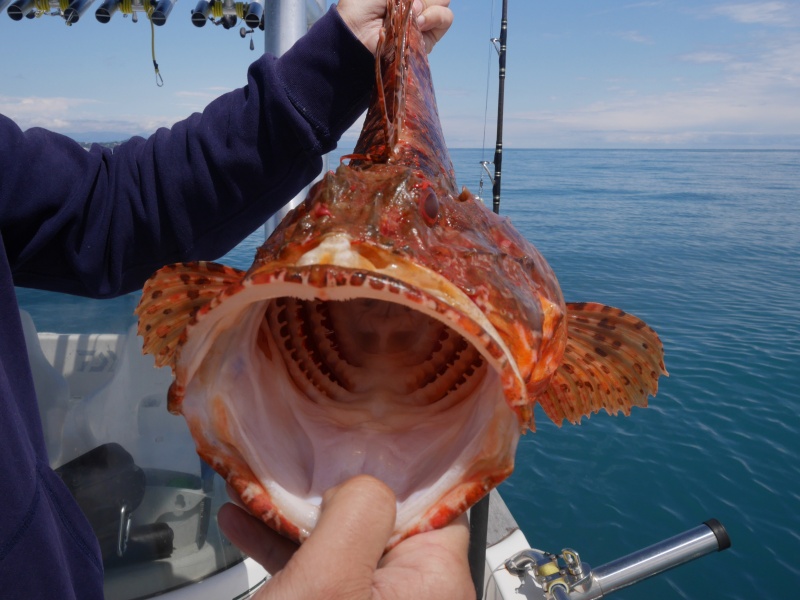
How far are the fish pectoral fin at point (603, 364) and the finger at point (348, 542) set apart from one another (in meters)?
0.92

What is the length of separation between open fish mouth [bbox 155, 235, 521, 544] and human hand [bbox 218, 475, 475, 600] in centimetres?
5

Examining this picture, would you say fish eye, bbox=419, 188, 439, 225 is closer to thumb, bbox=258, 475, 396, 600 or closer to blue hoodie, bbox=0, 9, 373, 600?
thumb, bbox=258, 475, 396, 600

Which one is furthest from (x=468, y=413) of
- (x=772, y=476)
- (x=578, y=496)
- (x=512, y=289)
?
(x=772, y=476)

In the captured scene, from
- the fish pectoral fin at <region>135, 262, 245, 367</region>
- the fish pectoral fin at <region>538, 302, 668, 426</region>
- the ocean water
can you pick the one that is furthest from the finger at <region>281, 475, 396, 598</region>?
Result: the ocean water

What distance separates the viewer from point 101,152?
2.40 meters

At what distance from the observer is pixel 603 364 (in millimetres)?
1999

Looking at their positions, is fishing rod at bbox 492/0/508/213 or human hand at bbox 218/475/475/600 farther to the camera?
fishing rod at bbox 492/0/508/213

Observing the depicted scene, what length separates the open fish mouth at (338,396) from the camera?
3.61 feet

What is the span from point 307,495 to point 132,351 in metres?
2.66

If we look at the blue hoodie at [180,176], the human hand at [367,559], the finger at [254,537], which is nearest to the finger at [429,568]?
the human hand at [367,559]

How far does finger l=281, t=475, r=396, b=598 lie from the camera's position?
41.9 inches

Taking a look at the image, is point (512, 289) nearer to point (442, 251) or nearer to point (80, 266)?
point (442, 251)

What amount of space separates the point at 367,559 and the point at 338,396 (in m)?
0.53

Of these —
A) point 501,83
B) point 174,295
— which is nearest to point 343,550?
point 174,295
